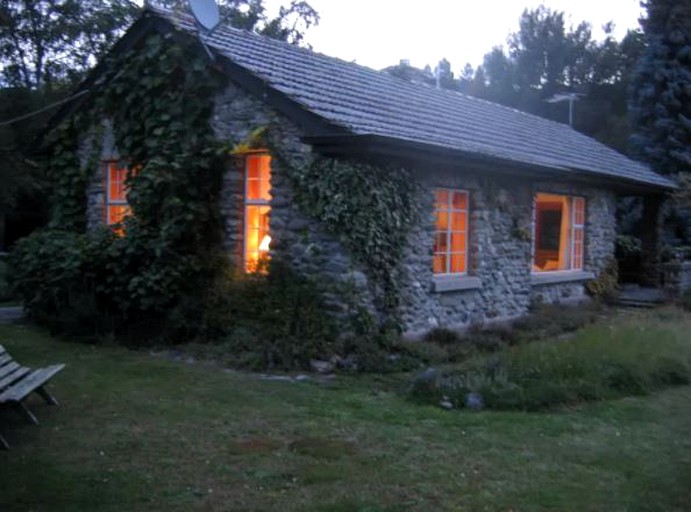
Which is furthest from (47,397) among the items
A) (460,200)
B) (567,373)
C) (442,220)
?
(460,200)

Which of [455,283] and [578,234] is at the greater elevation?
[578,234]

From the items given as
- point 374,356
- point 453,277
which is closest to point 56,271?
point 374,356

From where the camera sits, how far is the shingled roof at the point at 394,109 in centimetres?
1177

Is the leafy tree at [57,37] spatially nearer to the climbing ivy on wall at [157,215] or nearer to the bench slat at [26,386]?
the climbing ivy on wall at [157,215]

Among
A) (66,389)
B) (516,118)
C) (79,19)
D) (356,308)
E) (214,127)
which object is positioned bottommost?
(66,389)

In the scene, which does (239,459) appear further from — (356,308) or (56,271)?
(56,271)

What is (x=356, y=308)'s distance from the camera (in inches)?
432

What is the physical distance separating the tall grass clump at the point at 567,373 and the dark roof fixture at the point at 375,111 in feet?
11.4

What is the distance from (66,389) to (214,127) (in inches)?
215

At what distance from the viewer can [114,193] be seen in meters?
14.9

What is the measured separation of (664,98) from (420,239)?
717 inches

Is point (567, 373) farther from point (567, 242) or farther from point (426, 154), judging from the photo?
point (567, 242)

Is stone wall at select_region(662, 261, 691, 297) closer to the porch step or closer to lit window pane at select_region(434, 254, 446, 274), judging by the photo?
the porch step

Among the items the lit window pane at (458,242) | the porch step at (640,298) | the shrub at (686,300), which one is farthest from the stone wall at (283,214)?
the porch step at (640,298)
